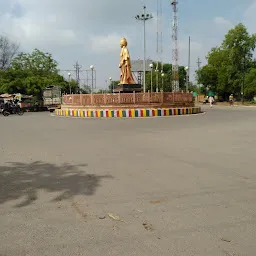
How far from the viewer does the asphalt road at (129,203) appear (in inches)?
107

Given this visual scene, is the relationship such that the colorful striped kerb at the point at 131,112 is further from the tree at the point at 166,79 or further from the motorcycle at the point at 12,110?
the tree at the point at 166,79

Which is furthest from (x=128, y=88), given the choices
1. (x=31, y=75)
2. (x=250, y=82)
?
(x=250, y=82)

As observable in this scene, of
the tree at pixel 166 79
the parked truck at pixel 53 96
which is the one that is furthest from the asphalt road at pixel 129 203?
the tree at pixel 166 79

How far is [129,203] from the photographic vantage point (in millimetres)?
3746

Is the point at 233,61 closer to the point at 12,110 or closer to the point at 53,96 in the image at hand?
the point at 53,96

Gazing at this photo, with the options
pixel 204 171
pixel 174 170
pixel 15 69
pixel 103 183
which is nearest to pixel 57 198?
pixel 103 183

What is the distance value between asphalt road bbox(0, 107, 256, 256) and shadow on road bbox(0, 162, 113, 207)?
0.6 inches

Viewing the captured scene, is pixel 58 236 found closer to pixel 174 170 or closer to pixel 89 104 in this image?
pixel 174 170

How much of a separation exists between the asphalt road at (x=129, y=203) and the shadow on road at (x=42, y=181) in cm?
1

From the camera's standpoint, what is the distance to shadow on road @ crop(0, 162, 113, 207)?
4.13m

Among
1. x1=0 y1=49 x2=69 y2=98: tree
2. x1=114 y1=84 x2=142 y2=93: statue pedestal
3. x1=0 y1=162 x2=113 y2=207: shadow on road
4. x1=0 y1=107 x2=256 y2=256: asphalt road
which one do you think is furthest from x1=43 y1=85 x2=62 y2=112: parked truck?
x1=0 y1=162 x2=113 y2=207: shadow on road

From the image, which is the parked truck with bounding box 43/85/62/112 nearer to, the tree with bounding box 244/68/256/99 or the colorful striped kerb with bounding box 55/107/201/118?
the colorful striped kerb with bounding box 55/107/201/118

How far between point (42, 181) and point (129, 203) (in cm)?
174

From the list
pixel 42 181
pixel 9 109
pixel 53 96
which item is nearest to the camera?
pixel 42 181
